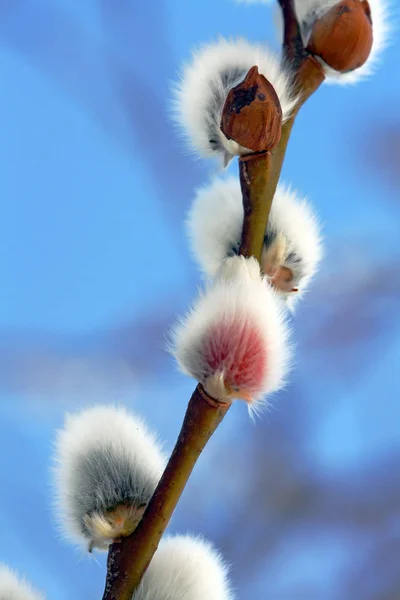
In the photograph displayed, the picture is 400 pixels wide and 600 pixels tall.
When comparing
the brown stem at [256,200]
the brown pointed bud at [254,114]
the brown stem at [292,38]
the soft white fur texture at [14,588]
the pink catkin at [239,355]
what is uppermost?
the brown stem at [292,38]

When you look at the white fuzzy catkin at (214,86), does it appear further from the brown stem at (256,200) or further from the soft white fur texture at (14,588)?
the soft white fur texture at (14,588)

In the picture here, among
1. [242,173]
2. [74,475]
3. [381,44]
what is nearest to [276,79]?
[242,173]

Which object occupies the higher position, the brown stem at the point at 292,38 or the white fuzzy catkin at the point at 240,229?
the brown stem at the point at 292,38

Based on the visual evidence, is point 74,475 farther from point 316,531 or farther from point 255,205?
point 316,531

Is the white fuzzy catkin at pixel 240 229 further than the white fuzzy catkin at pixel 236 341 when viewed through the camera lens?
Yes

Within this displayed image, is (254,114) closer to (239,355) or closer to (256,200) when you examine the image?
(256,200)

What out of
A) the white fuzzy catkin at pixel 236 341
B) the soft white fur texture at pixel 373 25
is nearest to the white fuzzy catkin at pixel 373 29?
the soft white fur texture at pixel 373 25

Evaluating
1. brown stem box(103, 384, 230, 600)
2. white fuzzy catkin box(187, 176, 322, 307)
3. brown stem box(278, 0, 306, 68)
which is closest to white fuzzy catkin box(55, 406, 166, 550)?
brown stem box(103, 384, 230, 600)
